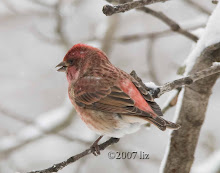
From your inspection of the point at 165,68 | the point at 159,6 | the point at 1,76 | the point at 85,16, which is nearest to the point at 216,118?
the point at 165,68

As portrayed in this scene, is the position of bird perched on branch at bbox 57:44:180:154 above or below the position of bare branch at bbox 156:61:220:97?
above

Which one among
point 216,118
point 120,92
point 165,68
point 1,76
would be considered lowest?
point 120,92

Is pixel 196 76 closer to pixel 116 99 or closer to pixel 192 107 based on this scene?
pixel 192 107

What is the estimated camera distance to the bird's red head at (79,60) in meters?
5.06

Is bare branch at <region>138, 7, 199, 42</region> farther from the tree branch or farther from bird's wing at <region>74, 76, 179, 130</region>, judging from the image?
the tree branch

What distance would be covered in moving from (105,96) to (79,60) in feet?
2.38

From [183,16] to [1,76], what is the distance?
630 cm

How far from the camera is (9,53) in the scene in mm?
13906

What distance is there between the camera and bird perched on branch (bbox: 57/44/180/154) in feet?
14.1

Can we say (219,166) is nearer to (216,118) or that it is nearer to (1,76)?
(216,118)

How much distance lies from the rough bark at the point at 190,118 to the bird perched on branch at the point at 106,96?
1.08 ft

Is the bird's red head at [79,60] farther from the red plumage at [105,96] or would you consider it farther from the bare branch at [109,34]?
the bare branch at [109,34]

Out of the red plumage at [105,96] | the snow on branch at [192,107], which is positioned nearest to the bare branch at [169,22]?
the snow on branch at [192,107]

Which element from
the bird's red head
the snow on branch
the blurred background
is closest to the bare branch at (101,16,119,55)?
the blurred background
